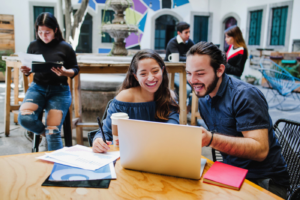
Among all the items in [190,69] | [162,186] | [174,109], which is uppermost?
[190,69]

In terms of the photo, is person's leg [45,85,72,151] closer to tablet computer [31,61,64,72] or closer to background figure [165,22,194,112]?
tablet computer [31,61,64,72]

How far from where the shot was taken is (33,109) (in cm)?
229

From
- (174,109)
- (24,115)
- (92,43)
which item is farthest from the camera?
(92,43)

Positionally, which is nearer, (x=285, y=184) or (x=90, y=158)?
(x=90, y=158)

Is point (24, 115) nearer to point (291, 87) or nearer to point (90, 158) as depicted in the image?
point (90, 158)

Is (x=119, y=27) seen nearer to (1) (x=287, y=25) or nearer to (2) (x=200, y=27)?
(1) (x=287, y=25)

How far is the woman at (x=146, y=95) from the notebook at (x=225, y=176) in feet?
2.00

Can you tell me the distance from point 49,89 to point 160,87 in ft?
3.77

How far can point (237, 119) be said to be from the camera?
132 centimetres

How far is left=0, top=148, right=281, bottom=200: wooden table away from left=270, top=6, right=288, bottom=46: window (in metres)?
9.54

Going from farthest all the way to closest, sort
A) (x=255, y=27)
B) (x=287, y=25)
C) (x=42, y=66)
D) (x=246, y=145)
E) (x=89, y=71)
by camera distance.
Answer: (x=255, y=27), (x=287, y=25), (x=89, y=71), (x=42, y=66), (x=246, y=145)

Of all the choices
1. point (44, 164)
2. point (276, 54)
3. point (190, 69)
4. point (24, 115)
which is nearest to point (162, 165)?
point (44, 164)

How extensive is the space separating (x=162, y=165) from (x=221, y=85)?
0.63 meters

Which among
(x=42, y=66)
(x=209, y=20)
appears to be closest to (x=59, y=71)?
(x=42, y=66)
